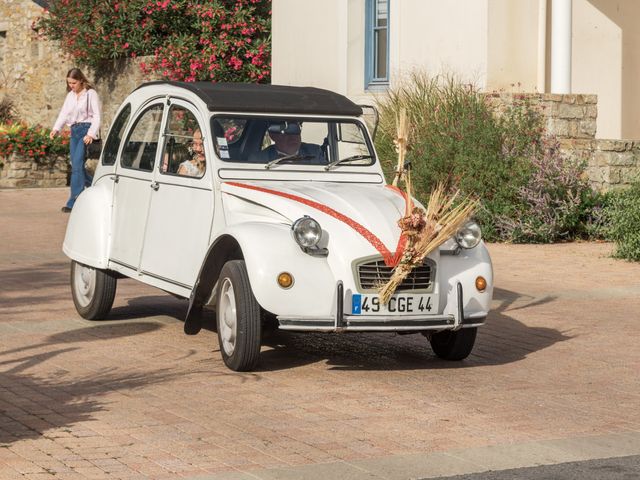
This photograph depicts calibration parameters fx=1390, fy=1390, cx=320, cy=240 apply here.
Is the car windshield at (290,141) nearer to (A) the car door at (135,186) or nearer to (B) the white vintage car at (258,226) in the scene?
(B) the white vintage car at (258,226)

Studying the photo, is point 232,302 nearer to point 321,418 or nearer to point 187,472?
point 321,418

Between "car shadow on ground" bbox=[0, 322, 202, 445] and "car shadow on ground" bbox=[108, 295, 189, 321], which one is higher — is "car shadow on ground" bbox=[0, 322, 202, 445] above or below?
below

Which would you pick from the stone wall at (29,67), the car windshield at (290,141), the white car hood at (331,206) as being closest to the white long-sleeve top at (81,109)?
the car windshield at (290,141)

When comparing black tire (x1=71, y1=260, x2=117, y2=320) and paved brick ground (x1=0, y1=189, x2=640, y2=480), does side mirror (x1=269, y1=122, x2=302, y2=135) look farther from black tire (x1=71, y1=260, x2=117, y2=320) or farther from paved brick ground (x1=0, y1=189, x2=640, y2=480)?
black tire (x1=71, y1=260, x2=117, y2=320)

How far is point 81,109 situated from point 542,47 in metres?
6.29

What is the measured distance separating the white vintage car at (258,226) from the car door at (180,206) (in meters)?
0.01

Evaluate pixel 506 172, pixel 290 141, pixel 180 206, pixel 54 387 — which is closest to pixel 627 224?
pixel 506 172

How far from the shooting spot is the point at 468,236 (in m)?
8.73

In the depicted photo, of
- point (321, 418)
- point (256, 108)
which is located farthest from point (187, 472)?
point (256, 108)

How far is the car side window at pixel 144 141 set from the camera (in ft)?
33.3

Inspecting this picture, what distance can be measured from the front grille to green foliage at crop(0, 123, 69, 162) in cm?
1633

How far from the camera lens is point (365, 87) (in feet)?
70.3

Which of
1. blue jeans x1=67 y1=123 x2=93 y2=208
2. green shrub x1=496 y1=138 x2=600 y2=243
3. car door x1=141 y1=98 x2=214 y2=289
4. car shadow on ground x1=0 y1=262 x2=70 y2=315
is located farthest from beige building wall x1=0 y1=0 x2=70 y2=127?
car door x1=141 y1=98 x2=214 y2=289

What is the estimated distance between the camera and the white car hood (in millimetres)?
8438
